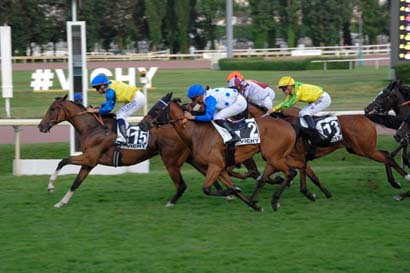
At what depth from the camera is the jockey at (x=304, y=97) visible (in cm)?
944

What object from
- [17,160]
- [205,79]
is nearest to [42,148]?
[17,160]

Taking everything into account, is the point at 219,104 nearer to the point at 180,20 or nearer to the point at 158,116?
the point at 158,116

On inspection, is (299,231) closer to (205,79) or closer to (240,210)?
(240,210)

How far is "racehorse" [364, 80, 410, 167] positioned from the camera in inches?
395

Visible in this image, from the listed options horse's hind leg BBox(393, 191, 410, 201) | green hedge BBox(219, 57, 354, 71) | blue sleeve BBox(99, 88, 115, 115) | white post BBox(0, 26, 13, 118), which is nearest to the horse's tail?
horse's hind leg BBox(393, 191, 410, 201)

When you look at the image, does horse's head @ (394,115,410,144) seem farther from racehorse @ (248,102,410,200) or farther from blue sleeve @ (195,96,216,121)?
blue sleeve @ (195,96,216,121)

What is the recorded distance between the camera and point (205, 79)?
28781 mm

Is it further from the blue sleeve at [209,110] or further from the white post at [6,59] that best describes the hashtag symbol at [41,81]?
the blue sleeve at [209,110]

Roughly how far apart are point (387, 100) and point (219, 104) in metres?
2.42

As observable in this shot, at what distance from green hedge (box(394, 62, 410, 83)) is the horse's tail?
755 centimetres

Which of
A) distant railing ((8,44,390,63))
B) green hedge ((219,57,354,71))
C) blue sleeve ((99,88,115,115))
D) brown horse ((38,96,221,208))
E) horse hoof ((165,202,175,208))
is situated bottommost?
horse hoof ((165,202,175,208))

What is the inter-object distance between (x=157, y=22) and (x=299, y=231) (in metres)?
43.3

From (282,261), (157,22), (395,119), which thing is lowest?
(282,261)

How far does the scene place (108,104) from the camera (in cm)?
927
